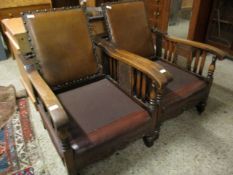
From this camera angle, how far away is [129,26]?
5.46ft

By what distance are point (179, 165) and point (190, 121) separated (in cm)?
50

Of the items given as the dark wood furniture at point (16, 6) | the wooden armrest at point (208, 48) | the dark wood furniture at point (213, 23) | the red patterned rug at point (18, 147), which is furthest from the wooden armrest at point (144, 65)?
the dark wood furniture at point (16, 6)

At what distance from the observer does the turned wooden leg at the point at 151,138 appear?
142 centimetres

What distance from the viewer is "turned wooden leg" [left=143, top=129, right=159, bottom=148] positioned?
142cm

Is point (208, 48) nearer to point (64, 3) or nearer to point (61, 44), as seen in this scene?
point (61, 44)

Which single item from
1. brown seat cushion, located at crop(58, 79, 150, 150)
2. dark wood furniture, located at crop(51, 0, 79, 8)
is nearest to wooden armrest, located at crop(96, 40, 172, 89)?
brown seat cushion, located at crop(58, 79, 150, 150)

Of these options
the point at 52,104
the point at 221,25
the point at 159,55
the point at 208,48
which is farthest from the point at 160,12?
the point at 52,104

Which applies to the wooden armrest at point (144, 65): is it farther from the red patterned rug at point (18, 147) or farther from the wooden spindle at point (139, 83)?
the red patterned rug at point (18, 147)

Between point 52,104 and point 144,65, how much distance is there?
1.94ft

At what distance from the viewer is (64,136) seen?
96cm

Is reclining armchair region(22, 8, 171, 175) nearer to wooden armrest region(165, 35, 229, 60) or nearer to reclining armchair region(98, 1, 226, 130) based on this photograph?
reclining armchair region(98, 1, 226, 130)

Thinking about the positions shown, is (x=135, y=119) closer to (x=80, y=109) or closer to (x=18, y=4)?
(x=80, y=109)

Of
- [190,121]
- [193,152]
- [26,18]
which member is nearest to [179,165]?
[193,152]

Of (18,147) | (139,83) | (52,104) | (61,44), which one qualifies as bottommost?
(18,147)
